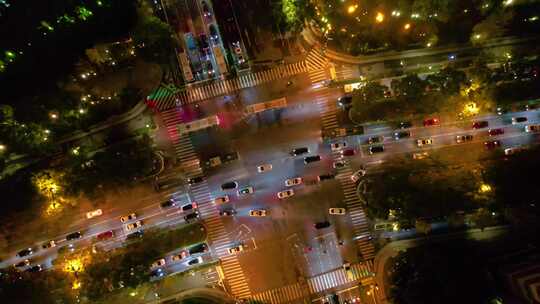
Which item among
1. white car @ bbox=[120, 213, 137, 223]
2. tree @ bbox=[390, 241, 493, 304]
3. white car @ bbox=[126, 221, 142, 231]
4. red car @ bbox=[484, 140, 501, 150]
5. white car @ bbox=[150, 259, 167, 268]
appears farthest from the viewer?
red car @ bbox=[484, 140, 501, 150]

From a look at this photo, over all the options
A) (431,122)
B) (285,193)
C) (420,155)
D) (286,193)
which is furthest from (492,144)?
(285,193)

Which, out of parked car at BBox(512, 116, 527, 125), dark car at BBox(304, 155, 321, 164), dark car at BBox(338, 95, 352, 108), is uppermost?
dark car at BBox(338, 95, 352, 108)

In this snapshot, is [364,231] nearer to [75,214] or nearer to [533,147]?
[533,147]

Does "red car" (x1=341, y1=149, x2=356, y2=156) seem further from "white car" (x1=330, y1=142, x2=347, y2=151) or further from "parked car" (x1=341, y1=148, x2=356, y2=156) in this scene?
"white car" (x1=330, y1=142, x2=347, y2=151)

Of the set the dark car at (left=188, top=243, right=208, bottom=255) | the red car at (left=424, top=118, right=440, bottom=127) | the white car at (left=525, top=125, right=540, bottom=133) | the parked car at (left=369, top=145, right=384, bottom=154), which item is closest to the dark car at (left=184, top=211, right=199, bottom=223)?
the dark car at (left=188, top=243, right=208, bottom=255)

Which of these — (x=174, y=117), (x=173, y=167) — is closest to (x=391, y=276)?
(x=173, y=167)

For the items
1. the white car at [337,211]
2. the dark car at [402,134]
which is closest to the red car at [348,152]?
the dark car at [402,134]
